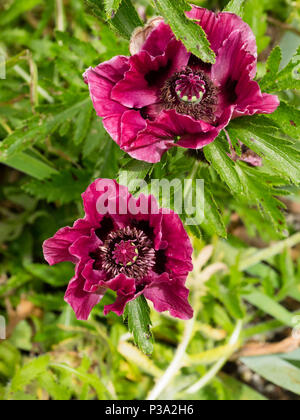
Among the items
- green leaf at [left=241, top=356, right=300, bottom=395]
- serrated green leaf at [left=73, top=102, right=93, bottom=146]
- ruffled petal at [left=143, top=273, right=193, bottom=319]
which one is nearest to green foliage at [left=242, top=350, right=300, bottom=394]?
green leaf at [left=241, top=356, right=300, bottom=395]

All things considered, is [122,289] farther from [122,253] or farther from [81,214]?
[81,214]

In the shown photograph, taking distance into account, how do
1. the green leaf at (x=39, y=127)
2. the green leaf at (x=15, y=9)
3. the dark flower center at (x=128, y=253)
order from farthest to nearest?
the green leaf at (x=15, y=9)
the green leaf at (x=39, y=127)
the dark flower center at (x=128, y=253)

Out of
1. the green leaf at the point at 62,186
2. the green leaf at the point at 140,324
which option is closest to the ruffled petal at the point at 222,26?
the green leaf at the point at 140,324

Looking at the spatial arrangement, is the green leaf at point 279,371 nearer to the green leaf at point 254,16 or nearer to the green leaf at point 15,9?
the green leaf at point 254,16

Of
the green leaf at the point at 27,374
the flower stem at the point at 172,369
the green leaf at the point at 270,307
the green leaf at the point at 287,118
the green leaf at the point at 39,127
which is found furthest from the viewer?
the green leaf at the point at 270,307

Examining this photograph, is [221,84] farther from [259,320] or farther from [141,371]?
[259,320]

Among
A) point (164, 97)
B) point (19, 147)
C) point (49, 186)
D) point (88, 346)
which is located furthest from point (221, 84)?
point (88, 346)

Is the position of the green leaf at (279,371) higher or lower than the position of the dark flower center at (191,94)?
lower

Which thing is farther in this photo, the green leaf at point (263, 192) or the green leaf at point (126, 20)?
the green leaf at point (263, 192)

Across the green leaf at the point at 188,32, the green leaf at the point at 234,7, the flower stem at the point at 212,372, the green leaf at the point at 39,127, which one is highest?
the green leaf at the point at 234,7
